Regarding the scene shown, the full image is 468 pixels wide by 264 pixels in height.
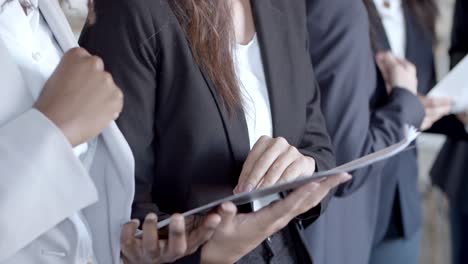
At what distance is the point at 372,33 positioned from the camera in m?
1.57

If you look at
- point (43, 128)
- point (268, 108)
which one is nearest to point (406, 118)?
point (268, 108)

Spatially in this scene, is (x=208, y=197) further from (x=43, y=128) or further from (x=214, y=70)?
(x=43, y=128)

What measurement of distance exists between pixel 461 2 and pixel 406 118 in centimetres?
54

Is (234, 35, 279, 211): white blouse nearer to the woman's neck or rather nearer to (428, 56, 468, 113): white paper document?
the woman's neck

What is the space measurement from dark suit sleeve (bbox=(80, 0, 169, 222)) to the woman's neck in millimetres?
151

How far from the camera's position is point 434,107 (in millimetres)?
1542

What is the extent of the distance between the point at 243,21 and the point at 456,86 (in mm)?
548

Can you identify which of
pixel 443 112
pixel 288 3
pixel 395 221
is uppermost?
pixel 288 3

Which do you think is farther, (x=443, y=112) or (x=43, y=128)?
(x=443, y=112)

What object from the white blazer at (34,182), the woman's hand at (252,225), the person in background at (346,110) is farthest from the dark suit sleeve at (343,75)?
the white blazer at (34,182)

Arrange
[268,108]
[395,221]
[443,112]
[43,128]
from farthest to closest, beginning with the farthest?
[395,221] → [443,112] → [268,108] → [43,128]

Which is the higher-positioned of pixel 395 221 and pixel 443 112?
pixel 443 112

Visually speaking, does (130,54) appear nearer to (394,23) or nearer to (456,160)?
(394,23)

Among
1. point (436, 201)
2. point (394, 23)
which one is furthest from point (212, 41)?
point (436, 201)
